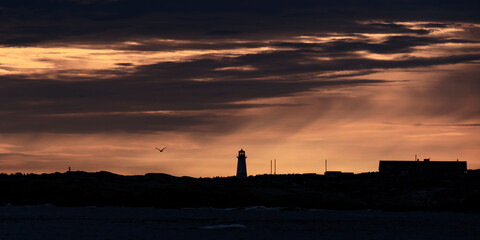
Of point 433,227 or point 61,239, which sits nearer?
point 61,239

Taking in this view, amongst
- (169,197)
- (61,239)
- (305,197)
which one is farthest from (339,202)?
(61,239)

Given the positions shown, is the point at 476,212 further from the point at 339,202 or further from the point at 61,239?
the point at 61,239

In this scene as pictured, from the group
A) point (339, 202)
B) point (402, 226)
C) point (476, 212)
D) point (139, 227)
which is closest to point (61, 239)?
point (139, 227)

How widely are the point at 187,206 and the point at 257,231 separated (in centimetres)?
A: 8828

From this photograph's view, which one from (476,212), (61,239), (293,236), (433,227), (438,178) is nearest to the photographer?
(61,239)

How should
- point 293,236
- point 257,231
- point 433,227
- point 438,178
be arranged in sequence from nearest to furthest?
point 293,236 → point 257,231 → point 433,227 → point 438,178

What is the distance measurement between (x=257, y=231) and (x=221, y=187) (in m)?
89.1

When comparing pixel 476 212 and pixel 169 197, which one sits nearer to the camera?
pixel 476 212

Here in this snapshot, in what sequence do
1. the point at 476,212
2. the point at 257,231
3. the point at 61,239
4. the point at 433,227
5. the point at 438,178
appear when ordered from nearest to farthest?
1. the point at 61,239
2. the point at 257,231
3. the point at 433,227
4. the point at 476,212
5. the point at 438,178

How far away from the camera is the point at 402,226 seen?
399 ft

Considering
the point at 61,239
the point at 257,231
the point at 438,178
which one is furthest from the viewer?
the point at 438,178

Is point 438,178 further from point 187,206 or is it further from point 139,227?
point 139,227

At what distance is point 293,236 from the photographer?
98188mm

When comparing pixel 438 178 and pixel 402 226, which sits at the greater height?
pixel 438 178
